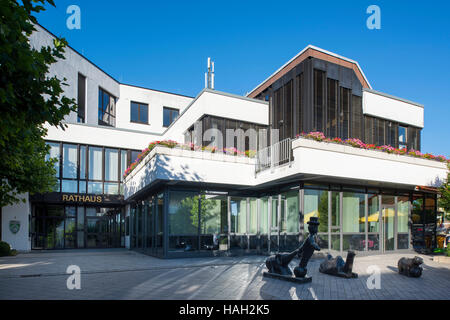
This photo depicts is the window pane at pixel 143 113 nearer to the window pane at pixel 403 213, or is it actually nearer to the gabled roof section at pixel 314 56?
the gabled roof section at pixel 314 56

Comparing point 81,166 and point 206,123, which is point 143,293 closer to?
point 206,123

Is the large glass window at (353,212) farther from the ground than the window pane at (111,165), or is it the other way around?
the window pane at (111,165)

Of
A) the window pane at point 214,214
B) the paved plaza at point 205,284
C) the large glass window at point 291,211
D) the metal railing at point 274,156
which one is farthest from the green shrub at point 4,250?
the large glass window at point 291,211

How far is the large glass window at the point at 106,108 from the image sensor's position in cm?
2694

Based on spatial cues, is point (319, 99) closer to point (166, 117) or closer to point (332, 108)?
point (332, 108)

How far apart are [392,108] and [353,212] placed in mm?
7848

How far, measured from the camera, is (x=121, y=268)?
11383 mm

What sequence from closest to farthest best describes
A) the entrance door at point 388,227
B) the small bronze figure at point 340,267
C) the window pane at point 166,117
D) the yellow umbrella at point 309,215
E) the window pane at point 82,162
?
the small bronze figure at point 340,267 < the yellow umbrella at point 309,215 < the entrance door at point 388,227 < the window pane at point 82,162 < the window pane at point 166,117

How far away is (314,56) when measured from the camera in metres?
15.9

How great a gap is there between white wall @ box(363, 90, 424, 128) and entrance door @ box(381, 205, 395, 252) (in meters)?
5.16

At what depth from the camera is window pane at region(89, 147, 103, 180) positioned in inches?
859

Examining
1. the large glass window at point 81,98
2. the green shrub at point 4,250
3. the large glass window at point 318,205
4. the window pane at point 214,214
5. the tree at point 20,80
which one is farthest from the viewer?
the large glass window at point 81,98
